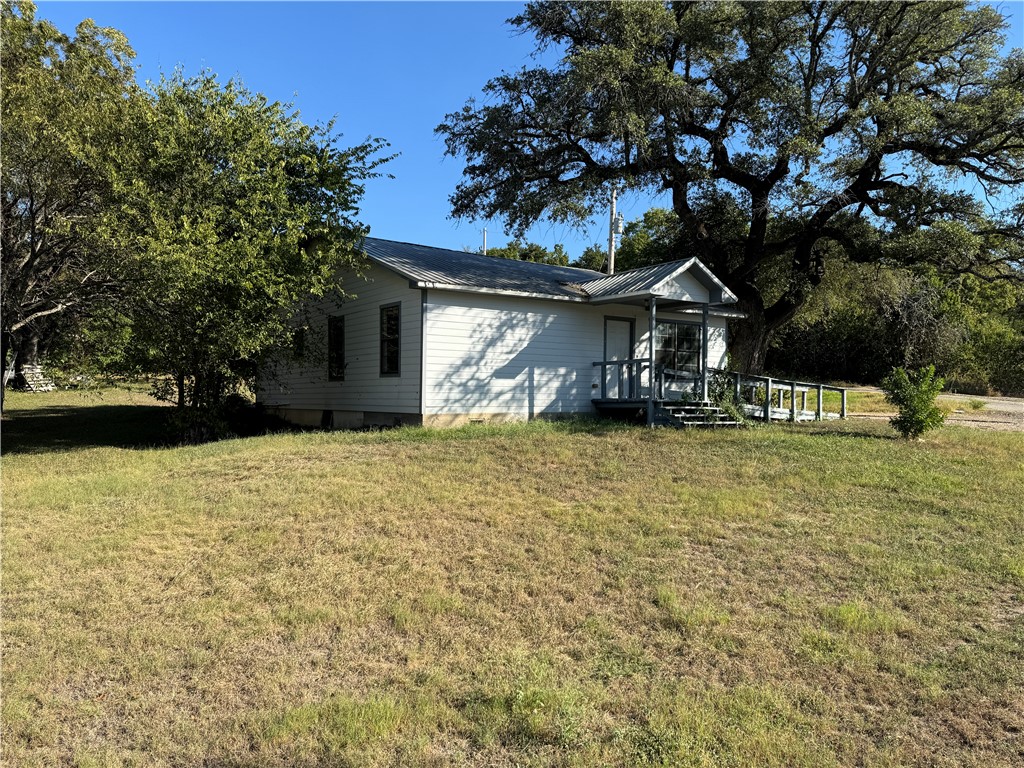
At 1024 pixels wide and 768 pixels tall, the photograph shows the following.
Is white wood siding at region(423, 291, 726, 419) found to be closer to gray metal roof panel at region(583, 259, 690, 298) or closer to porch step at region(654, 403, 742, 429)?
gray metal roof panel at region(583, 259, 690, 298)

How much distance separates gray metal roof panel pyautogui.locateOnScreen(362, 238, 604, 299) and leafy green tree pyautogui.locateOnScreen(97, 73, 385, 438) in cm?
133

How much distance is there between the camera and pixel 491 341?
14.3m

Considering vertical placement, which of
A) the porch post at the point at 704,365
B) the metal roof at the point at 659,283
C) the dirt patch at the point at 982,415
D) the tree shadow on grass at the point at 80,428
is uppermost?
the metal roof at the point at 659,283

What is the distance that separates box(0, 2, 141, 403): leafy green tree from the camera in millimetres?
12086

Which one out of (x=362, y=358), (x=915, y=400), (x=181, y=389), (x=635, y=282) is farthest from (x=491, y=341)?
(x=915, y=400)

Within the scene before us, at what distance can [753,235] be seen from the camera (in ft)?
63.2

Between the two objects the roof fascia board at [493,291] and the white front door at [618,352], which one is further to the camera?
the white front door at [618,352]

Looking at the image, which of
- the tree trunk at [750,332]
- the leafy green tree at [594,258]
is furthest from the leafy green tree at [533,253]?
the tree trunk at [750,332]

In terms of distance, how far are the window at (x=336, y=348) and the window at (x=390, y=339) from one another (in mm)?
1837

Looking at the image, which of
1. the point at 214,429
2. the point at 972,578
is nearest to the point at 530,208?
the point at 214,429

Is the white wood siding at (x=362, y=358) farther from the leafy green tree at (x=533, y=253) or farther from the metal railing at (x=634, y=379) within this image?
the leafy green tree at (x=533, y=253)

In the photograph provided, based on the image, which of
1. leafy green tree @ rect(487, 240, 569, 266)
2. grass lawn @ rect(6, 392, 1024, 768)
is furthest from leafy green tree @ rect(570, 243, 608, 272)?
grass lawn @ rect(6, 392, 1024, 768)

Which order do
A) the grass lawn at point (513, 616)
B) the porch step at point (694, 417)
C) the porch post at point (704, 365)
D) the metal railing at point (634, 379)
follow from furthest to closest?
1. the metal railing at point (634, 379)
2. the porch post at point (704, 365)
3. the porch step at point (694, 417)
4. the grass lawn at point (513, 616)

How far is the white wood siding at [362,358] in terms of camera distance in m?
13.6
